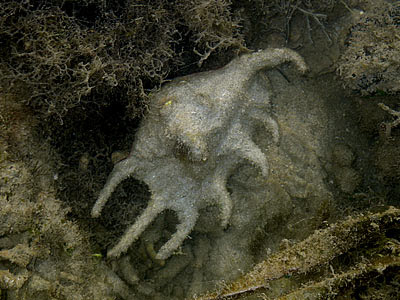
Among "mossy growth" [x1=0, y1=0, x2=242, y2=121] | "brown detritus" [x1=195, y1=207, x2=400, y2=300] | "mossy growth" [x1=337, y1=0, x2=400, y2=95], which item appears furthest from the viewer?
"mossy growth" [x1=337, y1=0, x2=400, y2=95]

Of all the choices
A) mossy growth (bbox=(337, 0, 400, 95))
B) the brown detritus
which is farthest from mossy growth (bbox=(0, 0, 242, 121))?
the brown detritus

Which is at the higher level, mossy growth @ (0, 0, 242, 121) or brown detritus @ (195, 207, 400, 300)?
mossy growth @ (0, 0, 242, 121)

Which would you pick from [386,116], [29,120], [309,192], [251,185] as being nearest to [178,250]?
[251,185]

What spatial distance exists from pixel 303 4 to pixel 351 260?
2485mm

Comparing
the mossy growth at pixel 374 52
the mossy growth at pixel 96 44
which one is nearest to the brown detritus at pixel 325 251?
the mossy growth at pixel 374 52

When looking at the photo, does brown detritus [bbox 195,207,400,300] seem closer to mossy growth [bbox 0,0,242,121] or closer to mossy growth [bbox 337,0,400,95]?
mossy growth [bbox 337,0,400,95]

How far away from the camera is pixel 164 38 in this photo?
9.94 feet

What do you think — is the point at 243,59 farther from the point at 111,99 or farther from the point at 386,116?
the point at 386,116

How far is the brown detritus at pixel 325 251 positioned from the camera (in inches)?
95.3

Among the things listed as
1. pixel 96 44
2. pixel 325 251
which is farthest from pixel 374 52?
pixel 96 44

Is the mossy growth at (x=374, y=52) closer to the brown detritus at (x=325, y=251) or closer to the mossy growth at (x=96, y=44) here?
the mossy growth at (x=96, y=44)

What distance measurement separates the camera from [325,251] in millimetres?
2473

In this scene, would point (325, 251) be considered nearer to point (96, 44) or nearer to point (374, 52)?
point (374, 52)

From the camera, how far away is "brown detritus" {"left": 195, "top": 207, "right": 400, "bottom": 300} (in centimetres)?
A: 242
